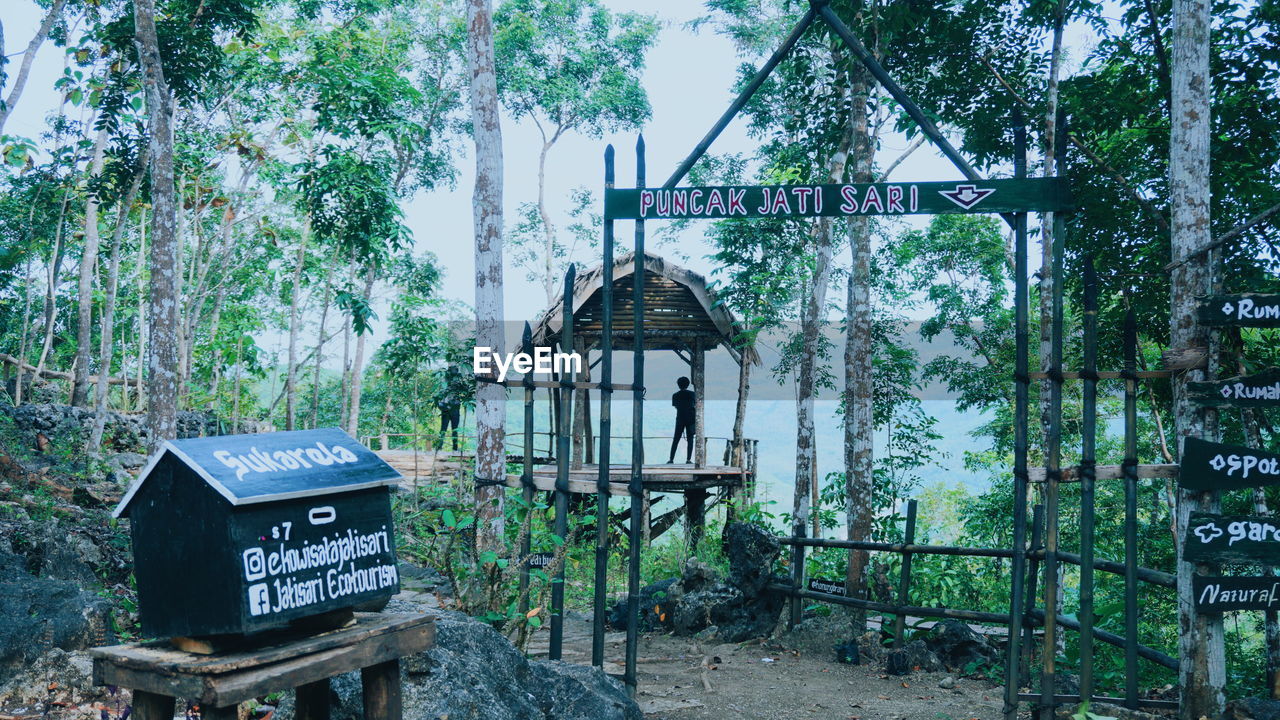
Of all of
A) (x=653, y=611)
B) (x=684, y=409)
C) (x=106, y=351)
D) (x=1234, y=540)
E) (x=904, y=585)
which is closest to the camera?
(x=1234, y=540)

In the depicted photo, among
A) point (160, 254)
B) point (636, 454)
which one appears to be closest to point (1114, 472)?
point (636, 454)

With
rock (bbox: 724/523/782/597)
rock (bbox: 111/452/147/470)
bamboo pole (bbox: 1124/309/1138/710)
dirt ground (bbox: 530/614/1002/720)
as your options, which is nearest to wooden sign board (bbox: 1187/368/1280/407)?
bamboo pole (bbox: 1124/309/1138/710)

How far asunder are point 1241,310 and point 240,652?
4958 mm

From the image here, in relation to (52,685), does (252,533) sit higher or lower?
higher

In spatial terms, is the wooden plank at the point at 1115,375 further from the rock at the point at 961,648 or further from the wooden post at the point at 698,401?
the wooden post at the point at 698,401

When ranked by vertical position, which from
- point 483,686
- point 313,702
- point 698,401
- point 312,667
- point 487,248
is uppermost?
point 487,248

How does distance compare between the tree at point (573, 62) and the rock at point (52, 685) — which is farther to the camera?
the tree at point (573, 62)

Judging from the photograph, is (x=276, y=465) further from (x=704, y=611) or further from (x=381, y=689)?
(x=704, y=611)

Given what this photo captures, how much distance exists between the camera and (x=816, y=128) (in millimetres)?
11875

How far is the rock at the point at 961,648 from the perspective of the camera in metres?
8.81

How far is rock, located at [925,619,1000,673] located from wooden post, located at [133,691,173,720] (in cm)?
744

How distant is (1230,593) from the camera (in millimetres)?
5039

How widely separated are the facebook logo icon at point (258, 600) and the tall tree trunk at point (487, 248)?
5944mm

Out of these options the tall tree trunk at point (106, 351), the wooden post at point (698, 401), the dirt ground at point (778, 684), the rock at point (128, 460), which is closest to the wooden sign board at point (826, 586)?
the dirt ground at point (778, 684)
